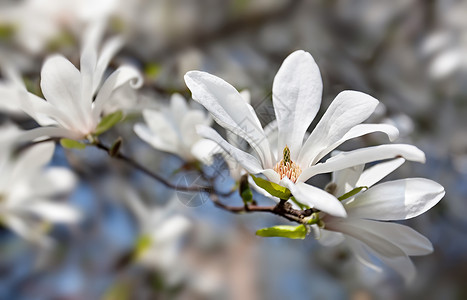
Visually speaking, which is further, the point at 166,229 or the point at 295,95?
the point at 166,229

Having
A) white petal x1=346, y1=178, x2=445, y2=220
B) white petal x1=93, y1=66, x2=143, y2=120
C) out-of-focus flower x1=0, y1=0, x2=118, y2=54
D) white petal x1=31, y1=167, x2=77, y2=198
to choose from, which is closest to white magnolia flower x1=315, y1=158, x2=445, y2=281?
white petal x1=346, y1=178, x2=445, y2=220

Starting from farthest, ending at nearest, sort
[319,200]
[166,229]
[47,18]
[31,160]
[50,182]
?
[47,18]
[166,229]
[50,182]
[31,160]
[319,200]

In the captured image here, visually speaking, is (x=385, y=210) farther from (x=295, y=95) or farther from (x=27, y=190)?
(x=27, y=190)

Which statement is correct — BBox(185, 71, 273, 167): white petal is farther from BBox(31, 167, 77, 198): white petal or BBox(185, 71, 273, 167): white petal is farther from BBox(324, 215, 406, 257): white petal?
BBox(31, 167, 77, 198): white petal

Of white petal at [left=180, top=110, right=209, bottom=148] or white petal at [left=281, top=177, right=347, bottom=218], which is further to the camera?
white petal at [left=180, top=110, right=209, bottom=148]

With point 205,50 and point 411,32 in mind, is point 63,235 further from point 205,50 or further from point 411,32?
point 411,32

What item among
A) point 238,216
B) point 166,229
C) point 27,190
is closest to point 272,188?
point 27,190
